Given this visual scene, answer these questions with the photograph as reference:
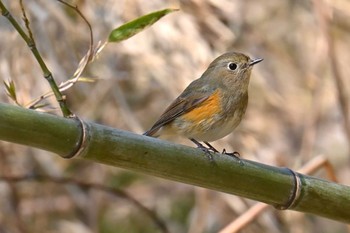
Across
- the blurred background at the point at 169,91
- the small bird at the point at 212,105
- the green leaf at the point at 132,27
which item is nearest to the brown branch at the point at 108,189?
the blurred background at the point at 169,91

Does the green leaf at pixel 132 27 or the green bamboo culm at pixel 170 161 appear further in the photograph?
the green leaf at pixel 132 27

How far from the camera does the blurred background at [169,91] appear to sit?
4.12 meters

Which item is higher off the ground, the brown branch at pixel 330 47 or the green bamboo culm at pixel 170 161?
the green bamboo culm at pixel 170 161

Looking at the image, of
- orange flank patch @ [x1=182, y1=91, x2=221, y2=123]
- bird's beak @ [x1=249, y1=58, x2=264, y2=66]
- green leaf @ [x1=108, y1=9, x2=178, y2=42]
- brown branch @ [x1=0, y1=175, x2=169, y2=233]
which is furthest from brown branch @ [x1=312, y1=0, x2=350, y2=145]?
green leaf @ [x1=108, y1=9, x2=178, y2=42]

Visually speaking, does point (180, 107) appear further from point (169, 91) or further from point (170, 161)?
point (170, 161)

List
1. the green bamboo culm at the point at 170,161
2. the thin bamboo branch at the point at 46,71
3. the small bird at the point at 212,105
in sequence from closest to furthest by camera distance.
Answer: the green bamboo culm at the point at 170,161 → the thin bamboo branch at the point at 46,71 → the small bird at the point at 212,105

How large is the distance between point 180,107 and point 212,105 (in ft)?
0.49

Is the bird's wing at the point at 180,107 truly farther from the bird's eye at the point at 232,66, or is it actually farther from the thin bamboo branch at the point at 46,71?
the thin bamboo branch at the point at 46,71

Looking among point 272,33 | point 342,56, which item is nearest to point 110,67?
point 272,33

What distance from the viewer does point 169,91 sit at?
4.36m

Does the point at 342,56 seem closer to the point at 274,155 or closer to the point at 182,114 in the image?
the point at 274,155

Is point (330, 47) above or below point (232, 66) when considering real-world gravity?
below

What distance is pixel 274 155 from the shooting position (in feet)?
15.3

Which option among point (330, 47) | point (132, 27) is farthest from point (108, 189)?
→ point (132, 27)
